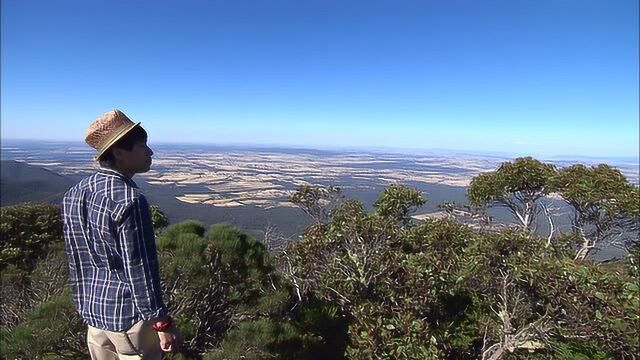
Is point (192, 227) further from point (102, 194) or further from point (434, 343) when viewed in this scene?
point (102, 194)

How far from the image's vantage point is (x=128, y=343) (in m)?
2.01

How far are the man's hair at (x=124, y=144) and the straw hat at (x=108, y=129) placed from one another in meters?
0.02

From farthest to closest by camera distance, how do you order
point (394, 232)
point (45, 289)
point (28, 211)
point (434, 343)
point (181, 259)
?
point (28, 211)
point (45, 289)
point (394, 232)
point (181, 259)
point (434, 343)

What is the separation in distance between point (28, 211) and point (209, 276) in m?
7.79

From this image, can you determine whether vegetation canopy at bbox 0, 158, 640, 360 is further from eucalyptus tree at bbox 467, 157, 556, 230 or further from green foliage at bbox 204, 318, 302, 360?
eucalyptus tree at bbox 467, 157, 556, 230

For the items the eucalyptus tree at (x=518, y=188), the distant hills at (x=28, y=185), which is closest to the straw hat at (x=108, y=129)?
the eucalyptus tree at (x=518, y=188)

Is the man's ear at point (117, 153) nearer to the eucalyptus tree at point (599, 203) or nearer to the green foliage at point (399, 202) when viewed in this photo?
the green foliage at point (399, 202)

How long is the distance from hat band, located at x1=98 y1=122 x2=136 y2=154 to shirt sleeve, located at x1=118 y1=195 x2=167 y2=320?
301 mm

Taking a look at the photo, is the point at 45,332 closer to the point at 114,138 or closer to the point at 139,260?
the point at 139,260

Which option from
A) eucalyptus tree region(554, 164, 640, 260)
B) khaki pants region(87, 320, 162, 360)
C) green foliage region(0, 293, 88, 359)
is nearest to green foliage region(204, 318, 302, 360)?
green foliage region(0, 293, 88, 359)

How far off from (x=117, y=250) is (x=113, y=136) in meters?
0.54

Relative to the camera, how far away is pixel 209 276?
496 centimetres

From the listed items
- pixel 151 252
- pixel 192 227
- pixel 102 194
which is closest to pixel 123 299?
pixel 151 252

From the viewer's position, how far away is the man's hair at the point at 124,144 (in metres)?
1.94
